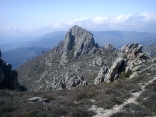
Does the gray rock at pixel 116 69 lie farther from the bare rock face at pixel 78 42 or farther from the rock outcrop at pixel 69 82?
the bare rock face at pixel 78 42

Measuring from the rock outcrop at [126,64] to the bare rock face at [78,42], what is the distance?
2718 inches

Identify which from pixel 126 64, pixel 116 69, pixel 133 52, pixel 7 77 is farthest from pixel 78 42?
pixel 116 69

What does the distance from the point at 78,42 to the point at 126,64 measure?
301ft

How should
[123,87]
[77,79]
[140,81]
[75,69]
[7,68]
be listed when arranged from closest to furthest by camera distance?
[123,87] < [140,81] < [7,68] < [77,79] < [75,69]

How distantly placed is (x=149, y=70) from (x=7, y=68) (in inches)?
1288

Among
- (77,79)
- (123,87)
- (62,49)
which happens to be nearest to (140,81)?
(123,87)

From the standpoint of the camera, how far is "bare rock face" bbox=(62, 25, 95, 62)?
12219cm

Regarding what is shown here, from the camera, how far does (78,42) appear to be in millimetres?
132000

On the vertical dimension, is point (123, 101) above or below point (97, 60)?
above

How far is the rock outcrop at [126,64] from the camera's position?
39.4 m

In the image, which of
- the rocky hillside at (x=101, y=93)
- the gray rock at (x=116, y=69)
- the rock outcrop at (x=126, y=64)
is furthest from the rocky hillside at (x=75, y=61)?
the gray rock at (x=116, y=69)

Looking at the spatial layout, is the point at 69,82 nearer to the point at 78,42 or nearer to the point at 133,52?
the point at 133,52

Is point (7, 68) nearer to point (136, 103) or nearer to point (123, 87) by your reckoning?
point (123, 87)

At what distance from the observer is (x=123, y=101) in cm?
1855
